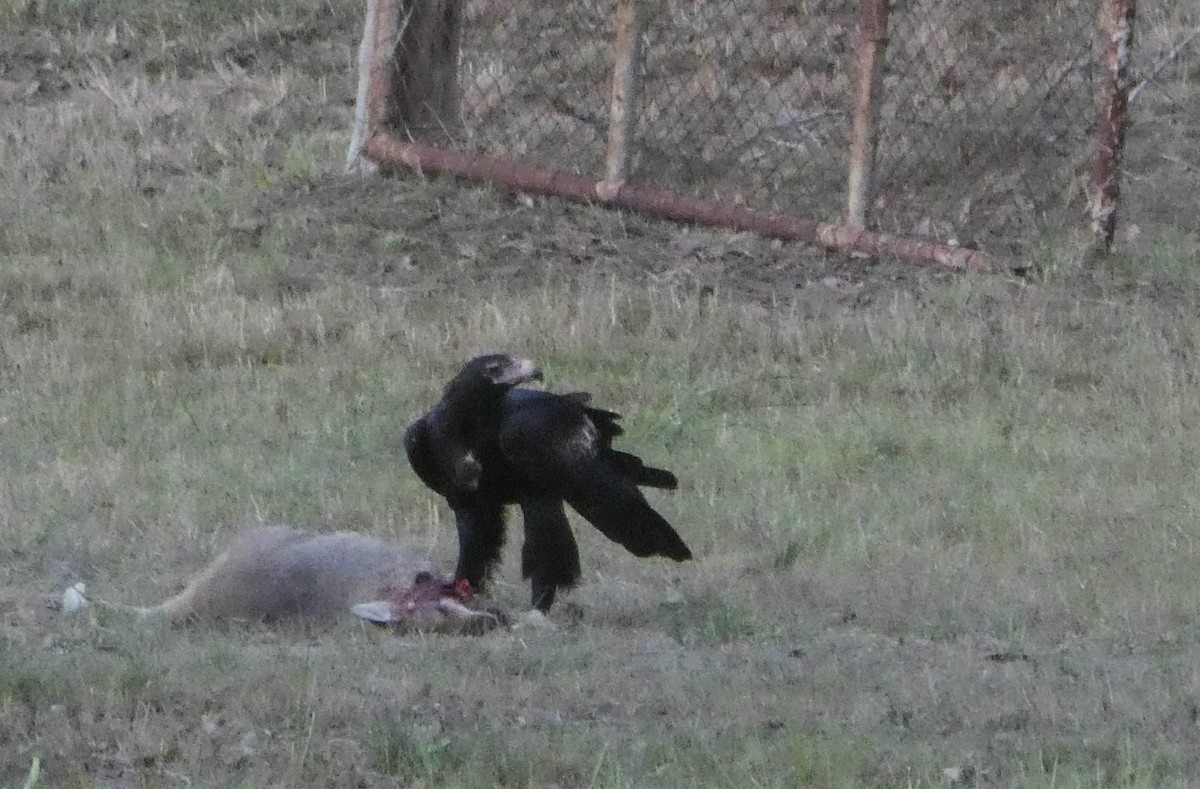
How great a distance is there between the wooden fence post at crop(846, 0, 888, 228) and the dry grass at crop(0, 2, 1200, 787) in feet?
1.60

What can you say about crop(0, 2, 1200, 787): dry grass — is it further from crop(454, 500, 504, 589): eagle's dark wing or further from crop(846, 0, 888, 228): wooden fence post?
crop(846, 0, 888, 228): wooden fence post

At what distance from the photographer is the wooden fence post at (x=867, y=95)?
10.8 metres

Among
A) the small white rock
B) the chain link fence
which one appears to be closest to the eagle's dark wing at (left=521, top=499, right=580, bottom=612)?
the small white rock

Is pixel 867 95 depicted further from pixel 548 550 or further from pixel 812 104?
pixel 548 550

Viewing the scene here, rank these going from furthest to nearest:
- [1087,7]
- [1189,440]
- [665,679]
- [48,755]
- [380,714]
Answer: [1087,7]
[1189,440]
[665,679]
[380,714]
[48,755]

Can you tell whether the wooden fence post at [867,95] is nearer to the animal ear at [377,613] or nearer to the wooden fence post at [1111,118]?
the wooden fence post at [1111,118]

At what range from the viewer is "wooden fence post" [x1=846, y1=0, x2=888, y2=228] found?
35.5ft

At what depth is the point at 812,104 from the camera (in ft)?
44.3

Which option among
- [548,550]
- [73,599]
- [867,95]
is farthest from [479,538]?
[867,95]

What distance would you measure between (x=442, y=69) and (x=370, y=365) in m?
3.10

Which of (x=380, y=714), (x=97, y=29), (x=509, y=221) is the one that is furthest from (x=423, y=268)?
(x=380, y=714)

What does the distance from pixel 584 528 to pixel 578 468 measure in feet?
5.54

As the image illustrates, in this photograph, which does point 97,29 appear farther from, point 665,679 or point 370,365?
point 665,679

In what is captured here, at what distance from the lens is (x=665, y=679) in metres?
5.41
